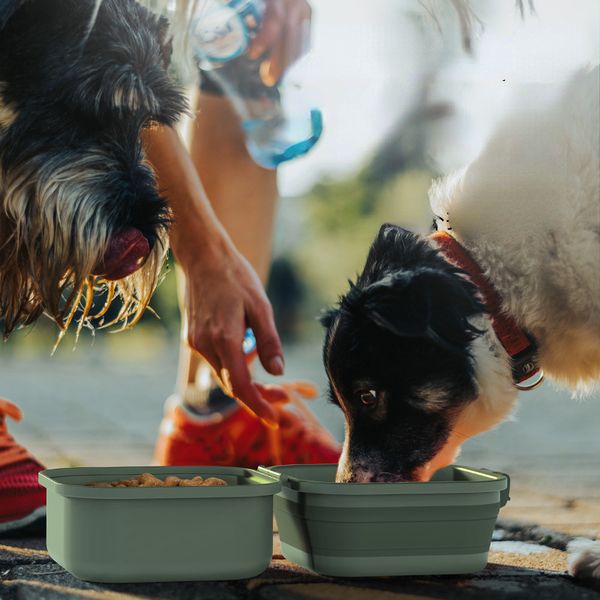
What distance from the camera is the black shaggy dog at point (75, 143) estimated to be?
79.4 inches

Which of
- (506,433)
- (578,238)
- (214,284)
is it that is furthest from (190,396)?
(506,433)

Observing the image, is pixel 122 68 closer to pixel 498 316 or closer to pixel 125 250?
pixel 125 250

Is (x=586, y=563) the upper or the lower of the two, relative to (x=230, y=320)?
lower

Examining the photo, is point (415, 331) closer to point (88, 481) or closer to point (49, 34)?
point (88, 481)

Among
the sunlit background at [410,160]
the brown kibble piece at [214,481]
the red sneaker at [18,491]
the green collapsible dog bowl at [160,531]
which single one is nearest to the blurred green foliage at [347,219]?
the sunlit background at [410,160]

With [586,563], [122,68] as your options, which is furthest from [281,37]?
[586,563]

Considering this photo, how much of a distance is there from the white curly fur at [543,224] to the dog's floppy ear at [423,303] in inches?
3.1

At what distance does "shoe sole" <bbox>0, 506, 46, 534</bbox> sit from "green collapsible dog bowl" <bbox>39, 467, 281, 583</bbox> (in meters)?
0.50

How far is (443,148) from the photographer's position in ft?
7.88

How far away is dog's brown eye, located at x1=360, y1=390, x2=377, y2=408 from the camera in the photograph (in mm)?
2180

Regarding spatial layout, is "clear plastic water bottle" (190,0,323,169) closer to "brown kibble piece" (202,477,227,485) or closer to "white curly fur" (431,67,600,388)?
"white curly fur" (431,67,600,388)

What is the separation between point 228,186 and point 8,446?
2.95ft

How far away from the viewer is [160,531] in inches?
66.9

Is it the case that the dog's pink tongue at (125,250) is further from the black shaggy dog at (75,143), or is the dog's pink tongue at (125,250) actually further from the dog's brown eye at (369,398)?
the dog's brown eye at (369,398)
